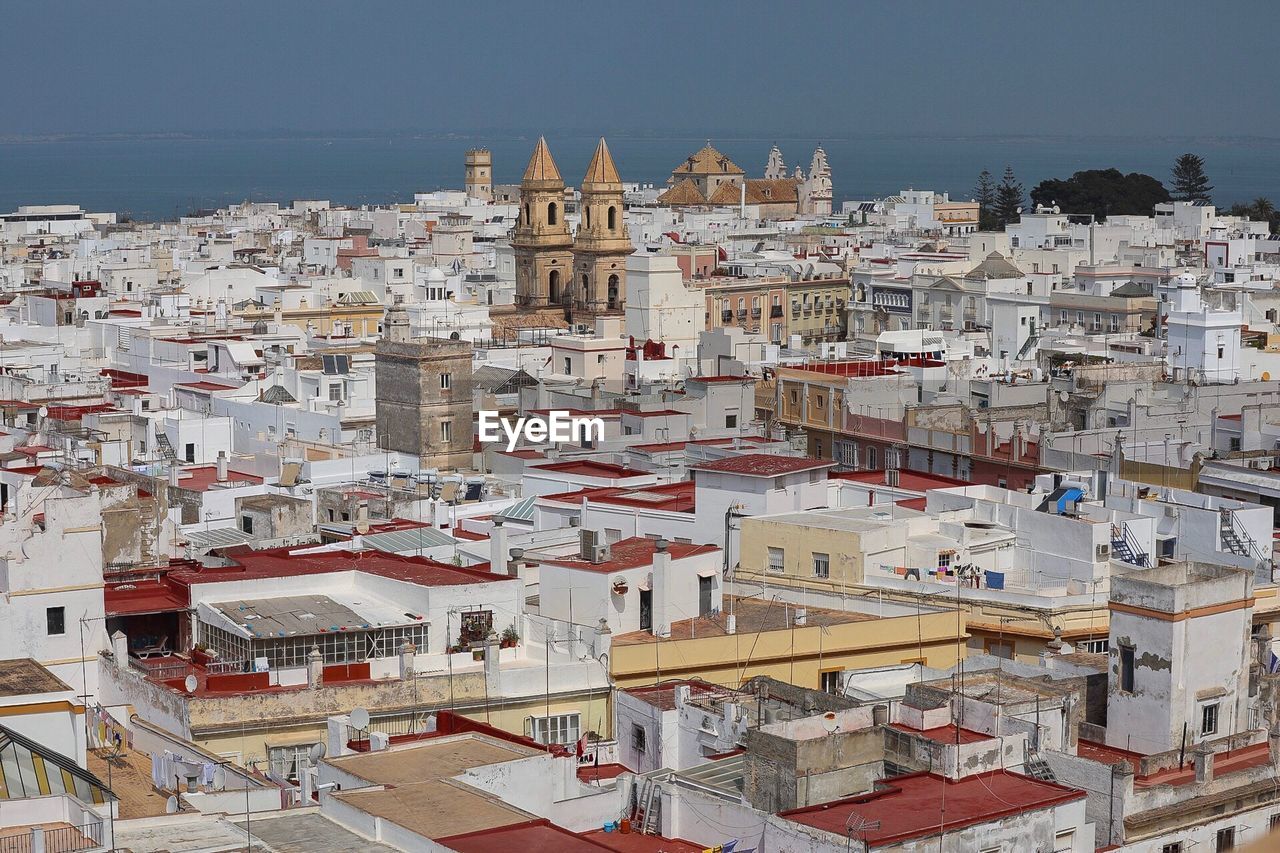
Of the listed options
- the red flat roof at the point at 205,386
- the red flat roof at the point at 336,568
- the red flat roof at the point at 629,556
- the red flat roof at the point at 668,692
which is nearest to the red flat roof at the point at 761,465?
the red flat roof at the point at 629,556

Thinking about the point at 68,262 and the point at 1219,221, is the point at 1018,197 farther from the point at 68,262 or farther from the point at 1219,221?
the point at 68,262

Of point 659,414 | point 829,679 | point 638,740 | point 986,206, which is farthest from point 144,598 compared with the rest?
point 986,206

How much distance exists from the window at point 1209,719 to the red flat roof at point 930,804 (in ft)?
8.14

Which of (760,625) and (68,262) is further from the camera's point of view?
(68,262)

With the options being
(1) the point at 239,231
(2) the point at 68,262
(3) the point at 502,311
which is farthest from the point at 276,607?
(1) the point at 239,231

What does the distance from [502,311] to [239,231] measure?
50425 millimetres

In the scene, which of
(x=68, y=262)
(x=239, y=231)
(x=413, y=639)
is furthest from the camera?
(x=239, y=231)

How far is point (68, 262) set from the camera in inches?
3329

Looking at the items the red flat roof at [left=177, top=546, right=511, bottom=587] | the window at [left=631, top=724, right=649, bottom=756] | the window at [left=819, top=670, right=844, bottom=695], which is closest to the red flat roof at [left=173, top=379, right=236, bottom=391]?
the red flat roof at [left=177, top=546, right=511, bottom=587]

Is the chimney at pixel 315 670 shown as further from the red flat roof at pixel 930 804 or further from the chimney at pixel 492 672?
the red flat roof at pixel 930 804

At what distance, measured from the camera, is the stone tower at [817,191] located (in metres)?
132

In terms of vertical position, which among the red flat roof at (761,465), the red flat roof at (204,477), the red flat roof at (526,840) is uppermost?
the red flat roof at (761,465)

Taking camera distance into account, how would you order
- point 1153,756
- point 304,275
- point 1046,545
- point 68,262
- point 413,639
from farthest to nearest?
point 68,262 → point 304,275 → point 1046,545 → point 413,639 → point 1153,756

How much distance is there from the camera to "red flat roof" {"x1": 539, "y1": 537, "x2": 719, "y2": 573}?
2358 cm
